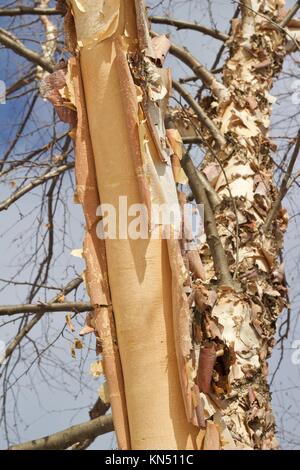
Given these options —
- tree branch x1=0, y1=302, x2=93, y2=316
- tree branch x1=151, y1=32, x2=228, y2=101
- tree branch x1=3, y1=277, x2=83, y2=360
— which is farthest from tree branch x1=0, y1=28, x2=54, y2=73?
tree branch x1=0, y1=302, x2=93, y2=316

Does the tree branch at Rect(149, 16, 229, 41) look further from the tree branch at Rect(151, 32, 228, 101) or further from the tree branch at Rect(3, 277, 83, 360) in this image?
the tree branch at Rect(3, 277, 83, 360)

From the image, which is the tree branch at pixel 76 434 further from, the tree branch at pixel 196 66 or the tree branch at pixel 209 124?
the tree branch at pixel 196 66

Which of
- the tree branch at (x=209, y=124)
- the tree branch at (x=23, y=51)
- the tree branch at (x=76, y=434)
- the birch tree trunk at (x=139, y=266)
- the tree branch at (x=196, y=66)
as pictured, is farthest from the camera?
the tree branch at (x=196, y=66)

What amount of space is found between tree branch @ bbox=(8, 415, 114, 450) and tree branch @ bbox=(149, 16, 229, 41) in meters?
1.80

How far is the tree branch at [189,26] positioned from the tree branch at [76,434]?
5.92ft

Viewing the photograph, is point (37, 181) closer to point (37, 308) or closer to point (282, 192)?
point (37, 308)

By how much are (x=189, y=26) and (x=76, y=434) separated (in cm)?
191

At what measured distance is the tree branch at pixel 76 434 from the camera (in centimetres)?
238

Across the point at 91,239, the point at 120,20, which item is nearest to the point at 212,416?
the point at 91,239

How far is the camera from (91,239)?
1.54 m

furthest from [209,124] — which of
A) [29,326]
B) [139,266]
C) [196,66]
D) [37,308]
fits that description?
[139,266]

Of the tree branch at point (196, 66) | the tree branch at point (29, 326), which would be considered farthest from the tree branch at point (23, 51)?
the tree branch at point (29, 326)
